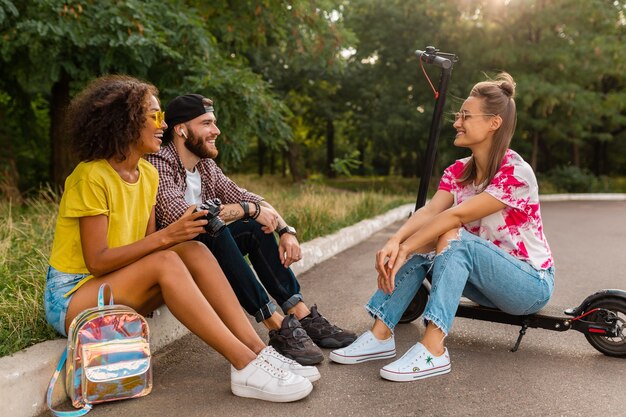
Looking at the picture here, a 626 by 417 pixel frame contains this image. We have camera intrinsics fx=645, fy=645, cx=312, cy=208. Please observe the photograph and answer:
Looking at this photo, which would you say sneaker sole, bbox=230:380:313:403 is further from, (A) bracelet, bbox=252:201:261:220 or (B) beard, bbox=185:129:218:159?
(B) beard, bbox=185:129:218:159

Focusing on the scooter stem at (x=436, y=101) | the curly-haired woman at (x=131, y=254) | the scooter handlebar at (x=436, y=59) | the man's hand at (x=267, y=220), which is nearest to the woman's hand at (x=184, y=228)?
the curly-haired woman at (x=131, y=254)

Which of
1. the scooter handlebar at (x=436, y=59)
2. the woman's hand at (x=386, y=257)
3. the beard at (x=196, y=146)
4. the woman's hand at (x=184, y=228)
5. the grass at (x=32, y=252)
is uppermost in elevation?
the scooter handlebar at (x=436, y=59)

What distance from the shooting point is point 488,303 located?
376 cm

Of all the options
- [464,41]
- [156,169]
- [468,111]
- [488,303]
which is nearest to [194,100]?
[156,169]

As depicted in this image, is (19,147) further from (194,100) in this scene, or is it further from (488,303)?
(488,303)

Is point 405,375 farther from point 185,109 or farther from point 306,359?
point 185,109

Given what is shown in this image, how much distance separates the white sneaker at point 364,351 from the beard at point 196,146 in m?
1.39

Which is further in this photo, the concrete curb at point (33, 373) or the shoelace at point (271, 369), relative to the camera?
the shoelace at point (271, 369)

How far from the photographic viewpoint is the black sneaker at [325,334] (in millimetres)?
3828

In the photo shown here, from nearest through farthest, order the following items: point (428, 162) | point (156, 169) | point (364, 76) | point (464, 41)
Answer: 1. point (156, 169)
2. point (428, 162)
3. point (464, 41)
4. point (364, 76)

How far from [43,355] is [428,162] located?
2.83m

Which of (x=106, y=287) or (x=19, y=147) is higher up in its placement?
(x=106, y=287)

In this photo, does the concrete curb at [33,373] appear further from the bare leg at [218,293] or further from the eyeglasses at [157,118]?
the eyeglasses at [157,118]

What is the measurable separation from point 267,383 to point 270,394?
0.05 meters
